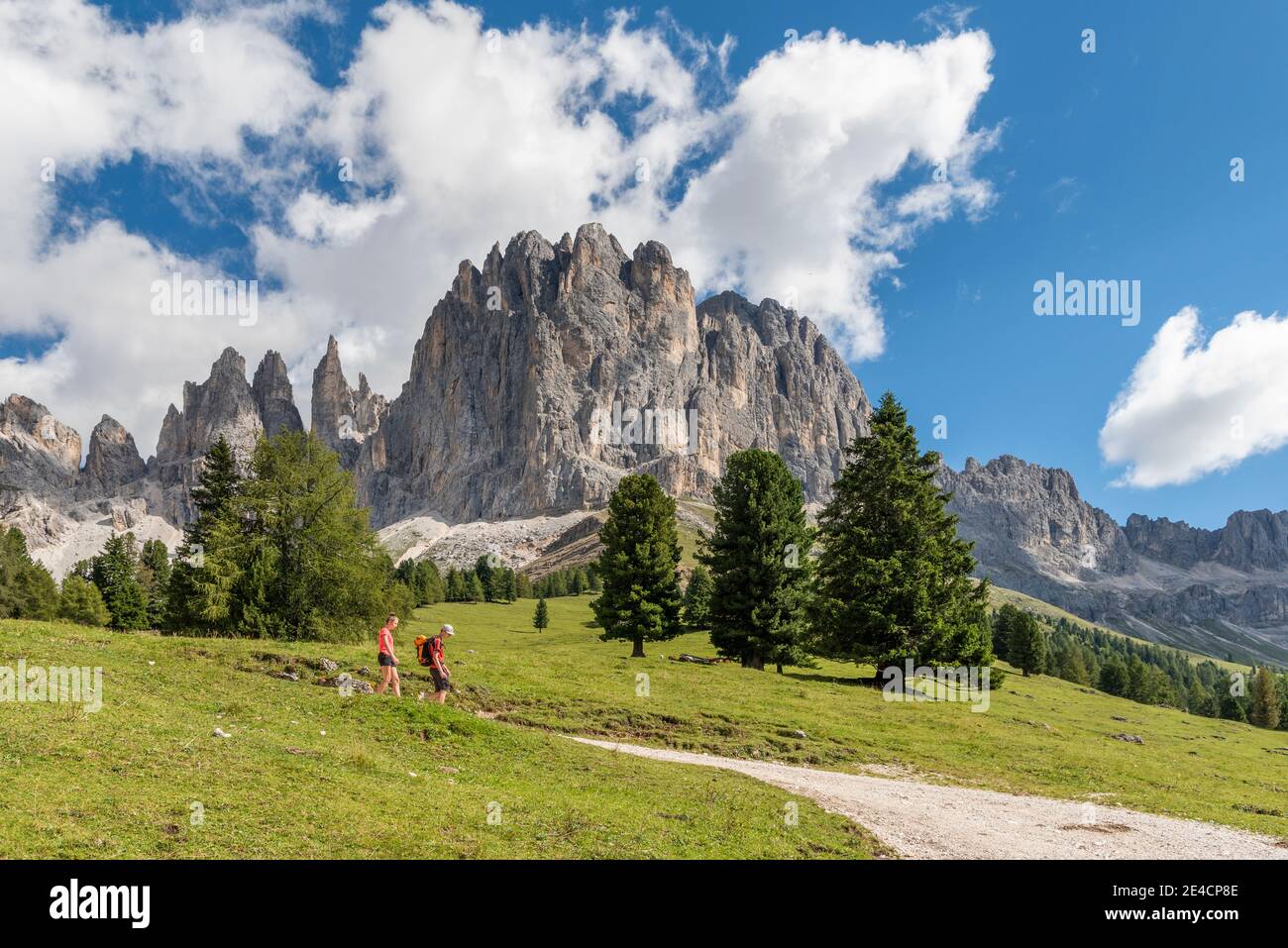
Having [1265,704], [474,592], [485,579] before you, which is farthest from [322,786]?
[485,579]

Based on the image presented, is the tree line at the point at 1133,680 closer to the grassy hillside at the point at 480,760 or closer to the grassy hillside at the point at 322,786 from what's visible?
the grassy hillside at the point at 480,760

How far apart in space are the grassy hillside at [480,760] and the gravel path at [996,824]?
1293 millimetres

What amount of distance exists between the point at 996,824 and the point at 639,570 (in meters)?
32.4

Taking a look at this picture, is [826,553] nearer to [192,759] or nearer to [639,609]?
[639,609]

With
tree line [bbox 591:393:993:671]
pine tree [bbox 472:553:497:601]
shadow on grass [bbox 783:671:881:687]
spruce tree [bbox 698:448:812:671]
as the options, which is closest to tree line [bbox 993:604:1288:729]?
tree line [bbox 591:393:993:671]

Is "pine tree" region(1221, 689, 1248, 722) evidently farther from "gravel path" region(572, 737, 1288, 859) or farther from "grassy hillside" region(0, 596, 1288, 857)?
"gravel path" region(572, 737, 1288, 859)

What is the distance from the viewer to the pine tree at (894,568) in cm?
3831

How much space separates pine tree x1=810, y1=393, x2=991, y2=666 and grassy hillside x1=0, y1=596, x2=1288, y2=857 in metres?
4.15

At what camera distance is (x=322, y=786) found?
12.6 m

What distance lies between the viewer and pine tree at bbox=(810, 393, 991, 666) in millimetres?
38312

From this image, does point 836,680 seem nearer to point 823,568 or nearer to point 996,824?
point 823,568
